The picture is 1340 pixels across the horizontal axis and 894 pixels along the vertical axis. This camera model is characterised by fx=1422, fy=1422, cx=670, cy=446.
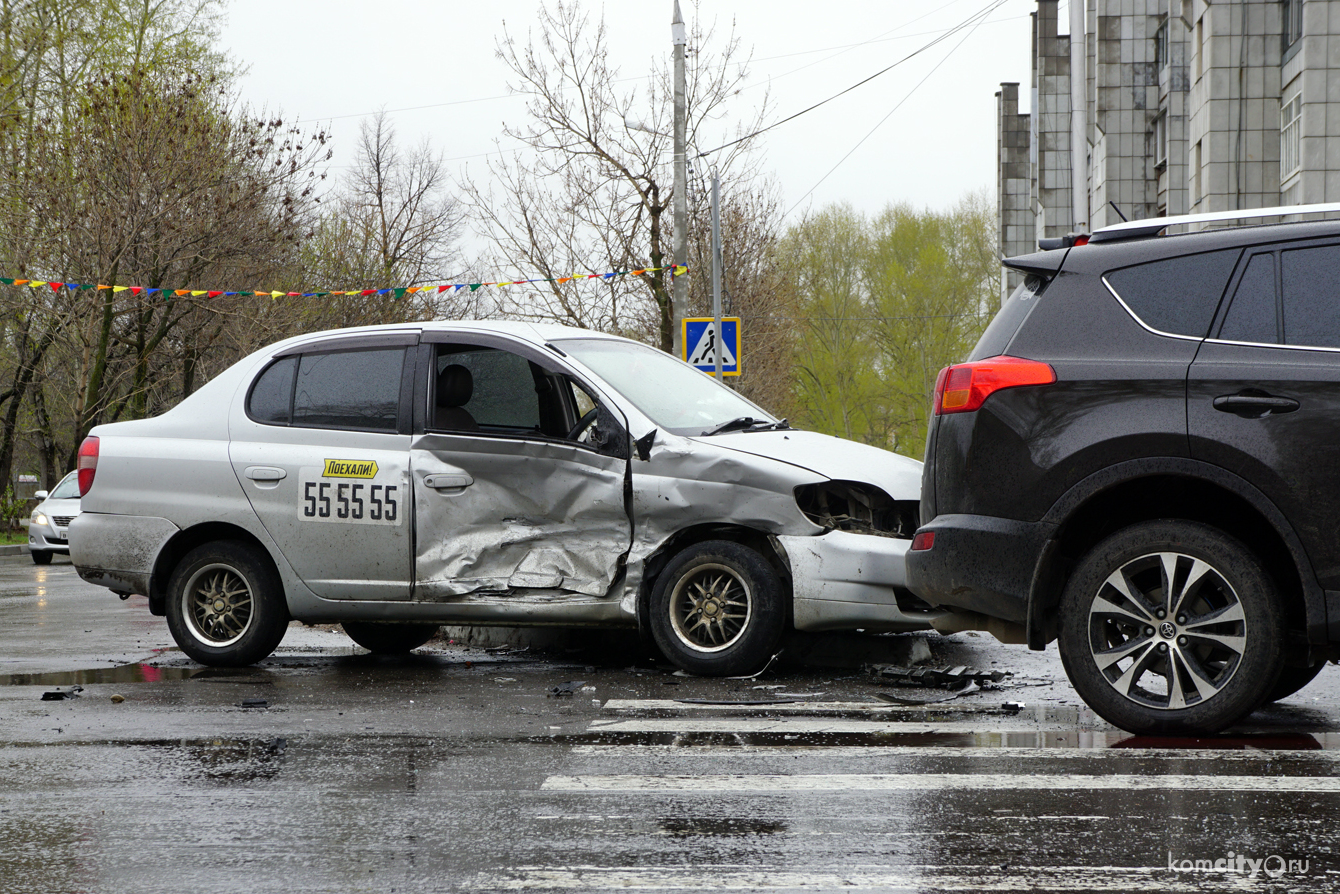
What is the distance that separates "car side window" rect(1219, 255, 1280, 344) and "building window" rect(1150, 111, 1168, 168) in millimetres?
32501

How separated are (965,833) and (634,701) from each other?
2.76m

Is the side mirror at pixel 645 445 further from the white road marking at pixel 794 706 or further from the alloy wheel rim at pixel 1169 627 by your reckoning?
the alloy wheel rim at pixel 1169 627

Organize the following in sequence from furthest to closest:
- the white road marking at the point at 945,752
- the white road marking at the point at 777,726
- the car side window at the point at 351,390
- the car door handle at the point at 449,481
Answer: the car side window at the point at 351,390, the car door handle at the point at 449,481, the white road marking at the point at 777,726, the white road marking at the point at 945,752

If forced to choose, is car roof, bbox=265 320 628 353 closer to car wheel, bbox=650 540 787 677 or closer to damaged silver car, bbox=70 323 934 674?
damaged silver car, bbox=70 323 934 674

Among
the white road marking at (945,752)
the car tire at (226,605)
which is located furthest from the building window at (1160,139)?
the white road marking at (945,752)

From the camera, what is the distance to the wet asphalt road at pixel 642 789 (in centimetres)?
377

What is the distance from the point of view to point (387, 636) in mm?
9008

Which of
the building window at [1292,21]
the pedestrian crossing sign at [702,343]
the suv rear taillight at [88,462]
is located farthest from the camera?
the building window at [1292,21]

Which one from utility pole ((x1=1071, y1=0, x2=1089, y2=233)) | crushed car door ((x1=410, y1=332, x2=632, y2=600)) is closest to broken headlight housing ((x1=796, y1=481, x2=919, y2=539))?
crushed car door ((x1=410, y1=332, x2=632, y2=600))

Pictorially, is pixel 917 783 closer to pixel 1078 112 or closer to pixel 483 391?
pixel 483 391

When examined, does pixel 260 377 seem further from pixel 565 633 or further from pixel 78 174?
pixel 78 174

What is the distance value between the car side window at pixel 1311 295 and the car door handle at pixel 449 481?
424 centimetres

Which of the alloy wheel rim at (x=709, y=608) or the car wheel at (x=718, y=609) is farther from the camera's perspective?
the alloy wheel rim at (x=709, y=608)

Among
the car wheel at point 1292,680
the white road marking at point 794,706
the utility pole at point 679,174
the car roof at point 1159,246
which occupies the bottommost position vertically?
the white road marking at point 794,706
